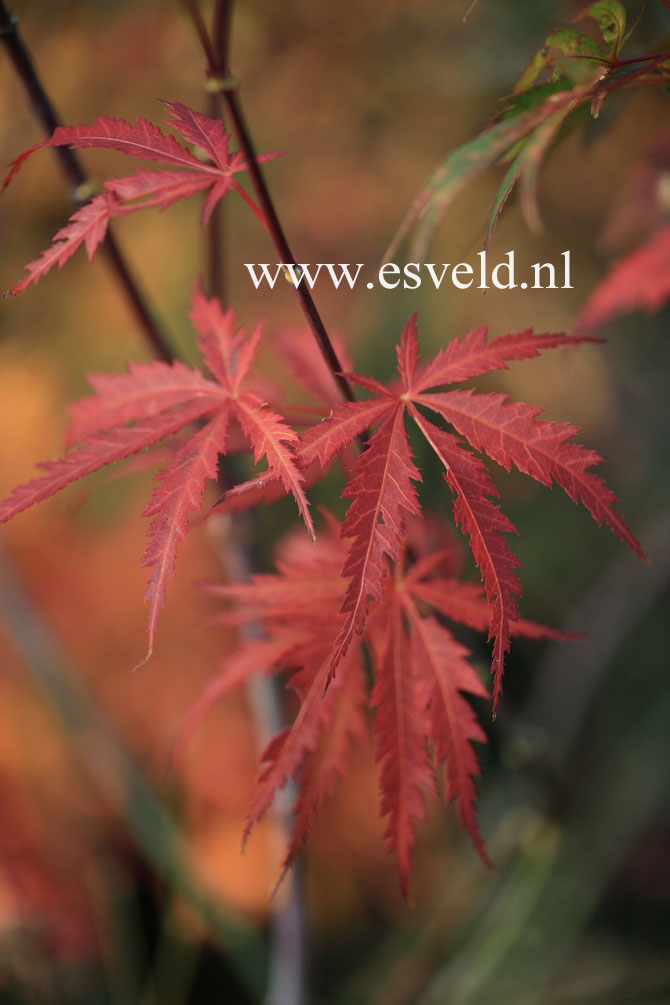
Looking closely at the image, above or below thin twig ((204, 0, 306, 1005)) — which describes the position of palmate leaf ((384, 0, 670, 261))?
above

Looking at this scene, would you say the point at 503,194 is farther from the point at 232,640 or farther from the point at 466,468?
the point at 232,640

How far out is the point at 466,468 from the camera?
1.48 ft

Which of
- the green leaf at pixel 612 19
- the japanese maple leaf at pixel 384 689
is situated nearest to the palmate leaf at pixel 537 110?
the green leaf at pixel 612 19

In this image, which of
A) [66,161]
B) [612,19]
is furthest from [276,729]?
[612,19]

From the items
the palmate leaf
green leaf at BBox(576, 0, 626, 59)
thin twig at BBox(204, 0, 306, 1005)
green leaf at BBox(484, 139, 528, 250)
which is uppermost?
green leaf at BBox(576, 0, 626, 59)

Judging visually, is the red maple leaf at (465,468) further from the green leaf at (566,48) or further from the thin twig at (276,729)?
the thin twig at (276,729)

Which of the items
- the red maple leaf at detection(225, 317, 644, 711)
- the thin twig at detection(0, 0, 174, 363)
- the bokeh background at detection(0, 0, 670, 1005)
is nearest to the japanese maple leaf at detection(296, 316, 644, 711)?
the red maple leaf at detection(225, 317, 644, 711)

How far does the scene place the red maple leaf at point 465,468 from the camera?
16.4 inches

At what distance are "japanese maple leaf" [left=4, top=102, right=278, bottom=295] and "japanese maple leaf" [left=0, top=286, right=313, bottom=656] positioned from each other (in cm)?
10

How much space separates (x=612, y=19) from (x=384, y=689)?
1.52ft

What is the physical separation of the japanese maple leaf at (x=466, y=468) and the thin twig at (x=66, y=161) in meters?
0.28

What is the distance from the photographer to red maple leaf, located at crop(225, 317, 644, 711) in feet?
1.37

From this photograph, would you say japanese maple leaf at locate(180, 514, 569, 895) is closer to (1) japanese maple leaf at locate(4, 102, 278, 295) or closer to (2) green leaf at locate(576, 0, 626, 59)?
(1) japanese maple leaf at locate(4, 102, 278, 295)

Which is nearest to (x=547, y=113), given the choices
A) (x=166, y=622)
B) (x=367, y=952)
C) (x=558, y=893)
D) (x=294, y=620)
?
(x=294, y=620)
